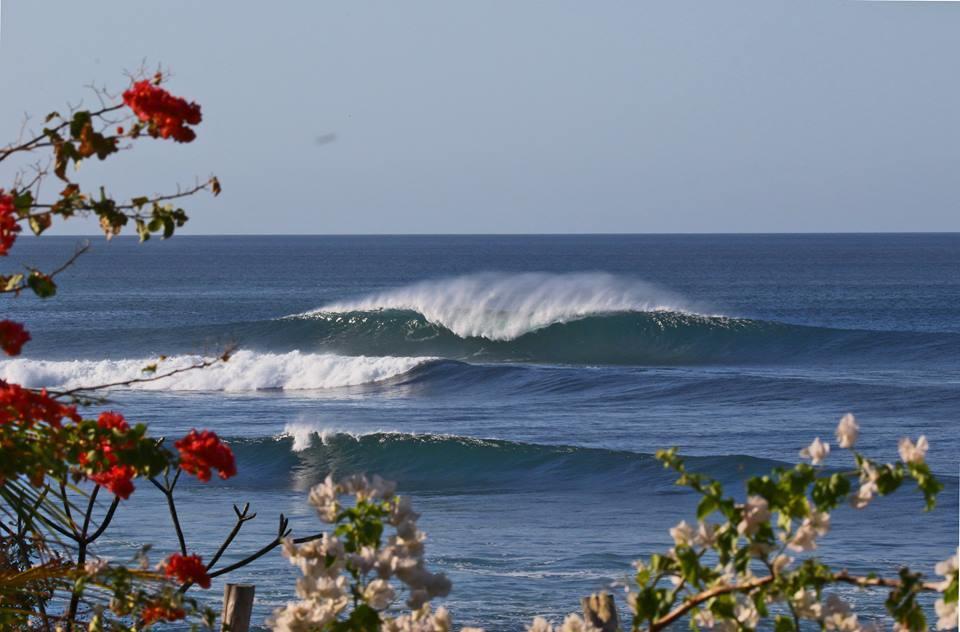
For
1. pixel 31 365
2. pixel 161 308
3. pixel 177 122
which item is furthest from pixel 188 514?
pixel 161 308

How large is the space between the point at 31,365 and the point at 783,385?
1549 centimetres

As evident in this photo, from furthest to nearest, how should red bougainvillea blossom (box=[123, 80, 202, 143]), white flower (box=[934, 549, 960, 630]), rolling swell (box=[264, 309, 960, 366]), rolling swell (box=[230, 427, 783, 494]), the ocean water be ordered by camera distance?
rolling swell (box=[264, 309, 960, 366])
rolling swell (box=[230, 427, 783, 494])
the ocean water
red bougainvillea blossom (box=[123, 80, 202, 143])
white flower (box=[934, 549, 960, 630])

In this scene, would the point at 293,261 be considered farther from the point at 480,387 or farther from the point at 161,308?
the point at 480,387

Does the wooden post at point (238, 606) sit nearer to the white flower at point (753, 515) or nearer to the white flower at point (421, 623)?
the white flower at point (421, 623)

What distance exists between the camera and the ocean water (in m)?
10.4

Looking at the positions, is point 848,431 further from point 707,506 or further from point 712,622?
point 712,622

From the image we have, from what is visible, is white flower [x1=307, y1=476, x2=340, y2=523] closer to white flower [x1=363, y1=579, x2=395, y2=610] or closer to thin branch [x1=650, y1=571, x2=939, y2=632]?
white flower [x1=363, y1=579, x2=395, y2=610]

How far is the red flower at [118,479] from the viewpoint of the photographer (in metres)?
2.39

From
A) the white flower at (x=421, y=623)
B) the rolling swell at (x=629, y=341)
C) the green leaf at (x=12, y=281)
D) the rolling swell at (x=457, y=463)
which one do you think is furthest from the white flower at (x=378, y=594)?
the rolling swell at (x=629, y=341)

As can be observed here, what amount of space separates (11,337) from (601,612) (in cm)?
121

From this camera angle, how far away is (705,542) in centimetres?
204

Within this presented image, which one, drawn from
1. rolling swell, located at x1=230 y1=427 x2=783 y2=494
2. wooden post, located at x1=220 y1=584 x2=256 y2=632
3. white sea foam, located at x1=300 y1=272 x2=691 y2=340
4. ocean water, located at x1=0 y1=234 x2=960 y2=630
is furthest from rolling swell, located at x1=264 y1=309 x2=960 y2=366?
wooden post, located at x1=220 y1=584 x2=256 y2=632

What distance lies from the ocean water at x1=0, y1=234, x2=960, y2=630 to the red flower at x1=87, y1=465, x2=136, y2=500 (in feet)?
3.72

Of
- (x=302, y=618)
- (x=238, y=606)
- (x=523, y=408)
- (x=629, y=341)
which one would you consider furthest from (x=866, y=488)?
(x=629, y=341)
